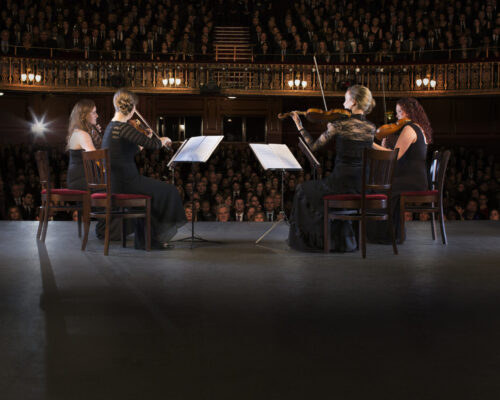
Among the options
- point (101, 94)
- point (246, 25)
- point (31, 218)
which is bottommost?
point (31, 218)

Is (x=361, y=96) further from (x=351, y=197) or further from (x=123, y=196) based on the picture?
(x=123, y=196)

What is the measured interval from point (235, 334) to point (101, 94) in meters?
11.8

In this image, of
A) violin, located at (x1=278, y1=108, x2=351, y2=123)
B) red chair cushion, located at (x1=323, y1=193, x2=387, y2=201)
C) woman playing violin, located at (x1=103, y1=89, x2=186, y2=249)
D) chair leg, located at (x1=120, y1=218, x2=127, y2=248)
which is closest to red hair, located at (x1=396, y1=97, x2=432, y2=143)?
violin, located at (x1=278, y1=108, x2=351, y2=123)

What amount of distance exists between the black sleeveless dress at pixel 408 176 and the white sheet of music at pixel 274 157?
2.40ft

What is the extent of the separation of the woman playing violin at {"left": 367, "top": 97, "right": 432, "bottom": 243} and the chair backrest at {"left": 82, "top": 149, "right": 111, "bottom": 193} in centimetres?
192

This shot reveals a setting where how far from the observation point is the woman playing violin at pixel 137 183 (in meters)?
4.22

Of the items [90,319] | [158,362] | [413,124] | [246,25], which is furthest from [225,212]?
[246,25]

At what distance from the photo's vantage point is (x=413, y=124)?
468cm

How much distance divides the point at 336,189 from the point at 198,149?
3.16 ft

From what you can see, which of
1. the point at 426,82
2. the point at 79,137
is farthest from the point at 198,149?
the point at 426,82

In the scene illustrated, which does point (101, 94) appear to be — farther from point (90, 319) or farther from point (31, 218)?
point (90, 319)

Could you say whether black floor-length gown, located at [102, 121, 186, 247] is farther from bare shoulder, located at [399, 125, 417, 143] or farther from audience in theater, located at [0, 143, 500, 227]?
audience in theater, located at [0, 143, 500, 227]

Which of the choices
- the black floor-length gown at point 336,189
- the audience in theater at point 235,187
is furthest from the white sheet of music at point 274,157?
the audience in theater at point 235,187

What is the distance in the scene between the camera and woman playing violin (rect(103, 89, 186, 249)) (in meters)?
4.22
